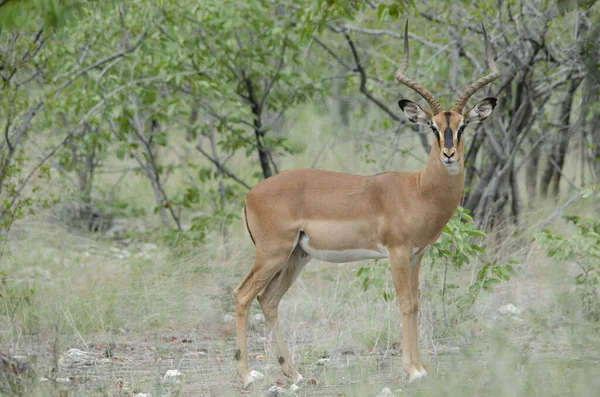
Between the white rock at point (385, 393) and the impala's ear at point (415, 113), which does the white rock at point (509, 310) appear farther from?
the white rock at point (385, 393)

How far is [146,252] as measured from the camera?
10.9 meters

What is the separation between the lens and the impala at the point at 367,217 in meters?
6.37

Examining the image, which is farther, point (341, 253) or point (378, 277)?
point (378, 277)

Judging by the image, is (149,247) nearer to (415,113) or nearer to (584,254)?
(415,113)

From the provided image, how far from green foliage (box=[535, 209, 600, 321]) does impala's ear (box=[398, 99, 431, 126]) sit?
155 centimetres

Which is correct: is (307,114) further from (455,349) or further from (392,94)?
(455,349)

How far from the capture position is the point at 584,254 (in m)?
7.45

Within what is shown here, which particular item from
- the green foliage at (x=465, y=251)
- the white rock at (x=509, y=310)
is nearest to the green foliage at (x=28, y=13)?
the green foliage at (x=465, y=251)

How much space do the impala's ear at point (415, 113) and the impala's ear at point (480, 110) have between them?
28cm

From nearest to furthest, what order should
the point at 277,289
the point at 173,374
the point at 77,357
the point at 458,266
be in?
the point at 173,374 < the point at 277,289 < the point at 77,357 < the point at 458,266

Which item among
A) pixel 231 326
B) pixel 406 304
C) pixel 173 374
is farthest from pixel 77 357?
pixel 406 304

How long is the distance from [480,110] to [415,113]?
0.47 meters

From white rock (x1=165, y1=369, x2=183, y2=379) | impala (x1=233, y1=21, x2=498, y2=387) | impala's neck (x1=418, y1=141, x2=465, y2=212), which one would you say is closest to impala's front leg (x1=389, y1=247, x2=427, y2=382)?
impala (x1=233, y1=21, x2=498, y2=387)

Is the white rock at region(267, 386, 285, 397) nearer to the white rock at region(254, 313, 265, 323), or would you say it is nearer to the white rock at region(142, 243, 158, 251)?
the white rock at region(254, 313, 265, 323)
